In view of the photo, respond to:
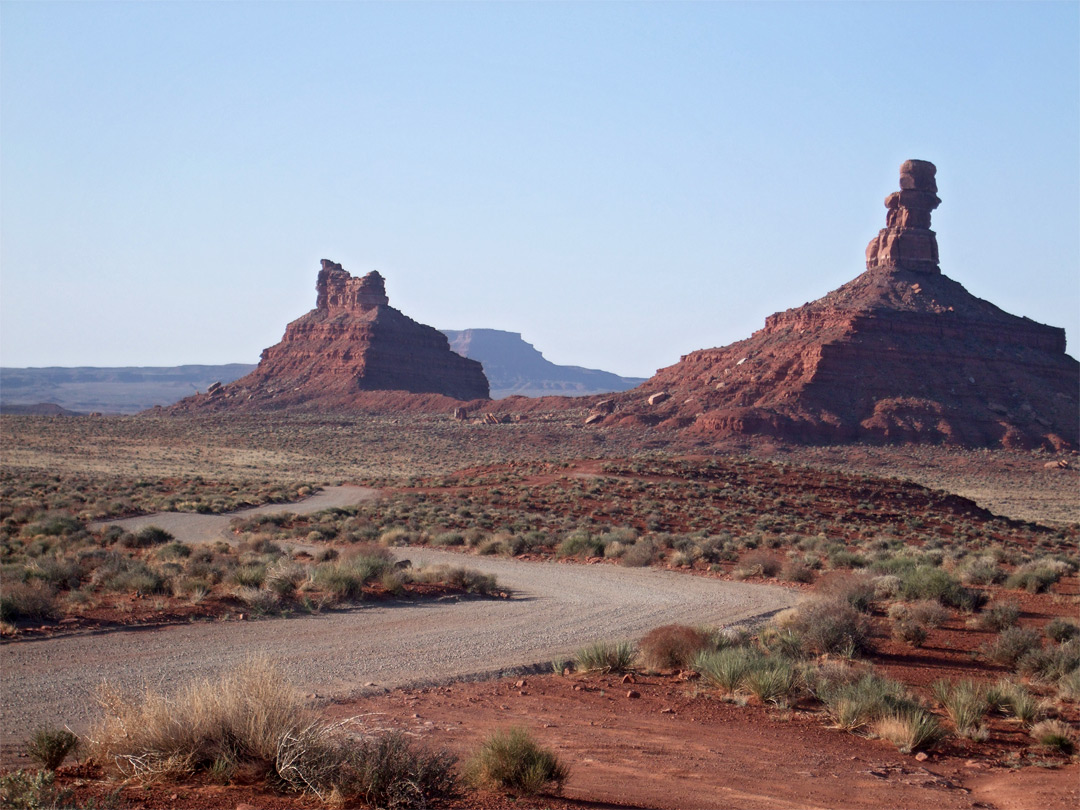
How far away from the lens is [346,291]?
135 meters

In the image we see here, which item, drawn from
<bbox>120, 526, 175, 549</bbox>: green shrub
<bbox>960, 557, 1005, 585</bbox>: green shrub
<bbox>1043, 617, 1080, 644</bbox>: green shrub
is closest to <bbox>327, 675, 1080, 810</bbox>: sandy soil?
<bbox>1043, 617, 1080, 644</bbox>: green shrub

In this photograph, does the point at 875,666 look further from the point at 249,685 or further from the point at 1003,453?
the point at 1003,453

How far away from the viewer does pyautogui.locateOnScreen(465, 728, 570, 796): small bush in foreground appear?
6195 millimetres

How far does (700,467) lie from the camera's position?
139 ft

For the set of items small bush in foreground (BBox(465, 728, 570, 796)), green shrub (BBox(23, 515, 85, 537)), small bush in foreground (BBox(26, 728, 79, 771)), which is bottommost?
green shrub (BBox(23, 515, 85, 537))

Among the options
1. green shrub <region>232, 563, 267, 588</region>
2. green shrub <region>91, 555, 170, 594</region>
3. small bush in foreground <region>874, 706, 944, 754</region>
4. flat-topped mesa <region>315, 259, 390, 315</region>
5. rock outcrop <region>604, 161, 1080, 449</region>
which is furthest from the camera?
flat-topped mesa <region>315, 259, 390, 315</region>

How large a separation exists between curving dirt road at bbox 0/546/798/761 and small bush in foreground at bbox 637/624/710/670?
114 centimetres

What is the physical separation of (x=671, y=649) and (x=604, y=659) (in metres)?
0.91

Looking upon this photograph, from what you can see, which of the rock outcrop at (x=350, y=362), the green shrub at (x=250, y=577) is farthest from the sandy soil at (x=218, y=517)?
the rock outcrop at (x=350, y=362)

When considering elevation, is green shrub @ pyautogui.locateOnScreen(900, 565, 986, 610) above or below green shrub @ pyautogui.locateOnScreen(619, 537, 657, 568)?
above

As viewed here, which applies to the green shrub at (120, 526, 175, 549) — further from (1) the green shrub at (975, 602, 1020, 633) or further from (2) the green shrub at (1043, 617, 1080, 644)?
(2) the green shrub at (1043, 617, 1080, 644)

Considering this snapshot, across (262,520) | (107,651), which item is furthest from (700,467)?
(107,651)

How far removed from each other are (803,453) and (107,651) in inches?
2455

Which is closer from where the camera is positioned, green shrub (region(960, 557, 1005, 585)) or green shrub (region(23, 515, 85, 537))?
green shrub (region(960, 557, 1005, 585))
